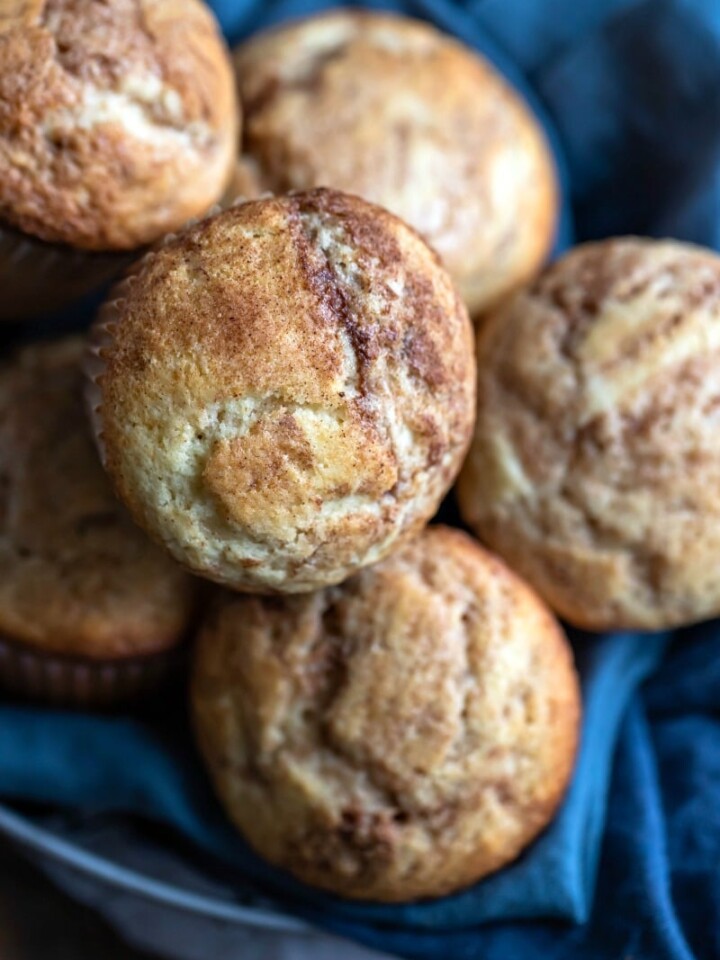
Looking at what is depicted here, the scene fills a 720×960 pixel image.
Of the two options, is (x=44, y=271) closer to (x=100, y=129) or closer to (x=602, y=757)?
(x=100, y=129)

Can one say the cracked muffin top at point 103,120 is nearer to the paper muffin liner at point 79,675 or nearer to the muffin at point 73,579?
the muffin at point 73,579

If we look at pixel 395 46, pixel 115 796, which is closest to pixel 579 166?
pixel 395 46

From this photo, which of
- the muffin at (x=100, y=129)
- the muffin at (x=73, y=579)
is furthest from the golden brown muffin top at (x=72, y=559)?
the muffin at (x=100, y=129)

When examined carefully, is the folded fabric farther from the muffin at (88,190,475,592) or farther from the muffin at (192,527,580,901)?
the muffin at (88,190,475,592)

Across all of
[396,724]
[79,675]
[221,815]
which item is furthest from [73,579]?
[396,724]

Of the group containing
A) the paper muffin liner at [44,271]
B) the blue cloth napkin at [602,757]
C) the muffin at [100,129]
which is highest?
the muffin at [100,129]

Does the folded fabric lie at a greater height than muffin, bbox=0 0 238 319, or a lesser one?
lesser

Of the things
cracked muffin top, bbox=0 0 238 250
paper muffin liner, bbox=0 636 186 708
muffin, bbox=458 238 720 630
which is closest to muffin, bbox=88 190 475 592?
cracked muffin top, bbox=0 0 238 250
